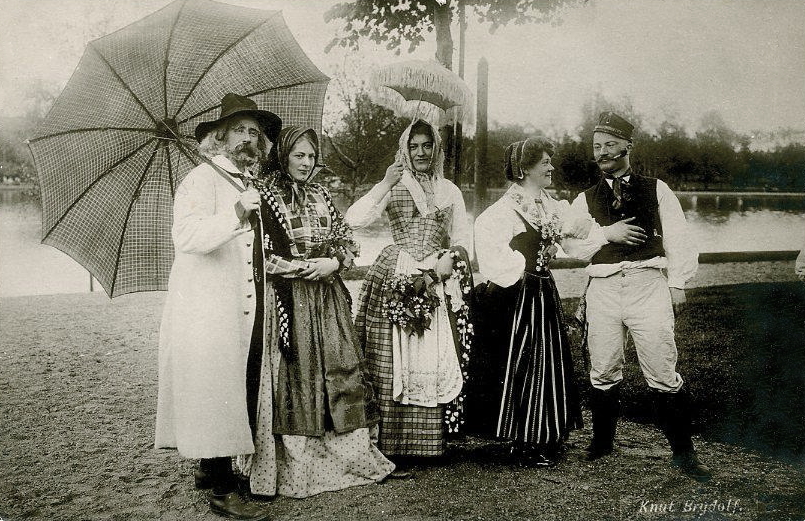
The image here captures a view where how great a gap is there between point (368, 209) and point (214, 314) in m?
1.04

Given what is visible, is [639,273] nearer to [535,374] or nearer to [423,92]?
[535,374]

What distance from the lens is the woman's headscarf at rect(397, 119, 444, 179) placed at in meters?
3.32

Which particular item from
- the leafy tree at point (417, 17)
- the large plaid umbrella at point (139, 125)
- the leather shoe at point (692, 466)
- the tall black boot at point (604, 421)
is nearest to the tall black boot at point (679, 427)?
the leather shoe at point (692, 466)

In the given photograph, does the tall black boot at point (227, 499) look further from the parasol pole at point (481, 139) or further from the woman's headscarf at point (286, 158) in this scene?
the parasol pole at point (481, 139)

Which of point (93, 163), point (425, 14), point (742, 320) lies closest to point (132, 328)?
point (93, 163)

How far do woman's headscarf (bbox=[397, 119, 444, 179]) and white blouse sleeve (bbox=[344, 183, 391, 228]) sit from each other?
0.20 metres

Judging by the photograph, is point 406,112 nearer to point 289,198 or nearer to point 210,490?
point 289,198

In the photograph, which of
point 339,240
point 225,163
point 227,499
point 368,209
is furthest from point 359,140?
point 227,499

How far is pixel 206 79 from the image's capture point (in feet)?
9.27

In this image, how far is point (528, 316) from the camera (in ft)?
10.6

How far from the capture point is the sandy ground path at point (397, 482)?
105 inches

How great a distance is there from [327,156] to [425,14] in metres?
1.08

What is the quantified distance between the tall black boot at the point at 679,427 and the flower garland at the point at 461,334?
1.04 meters

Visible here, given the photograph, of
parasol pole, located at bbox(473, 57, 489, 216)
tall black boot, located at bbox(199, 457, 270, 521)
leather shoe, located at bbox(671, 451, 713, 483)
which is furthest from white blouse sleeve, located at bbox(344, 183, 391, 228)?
leather shoe, located at bbox(671, 451, 713, 483)
